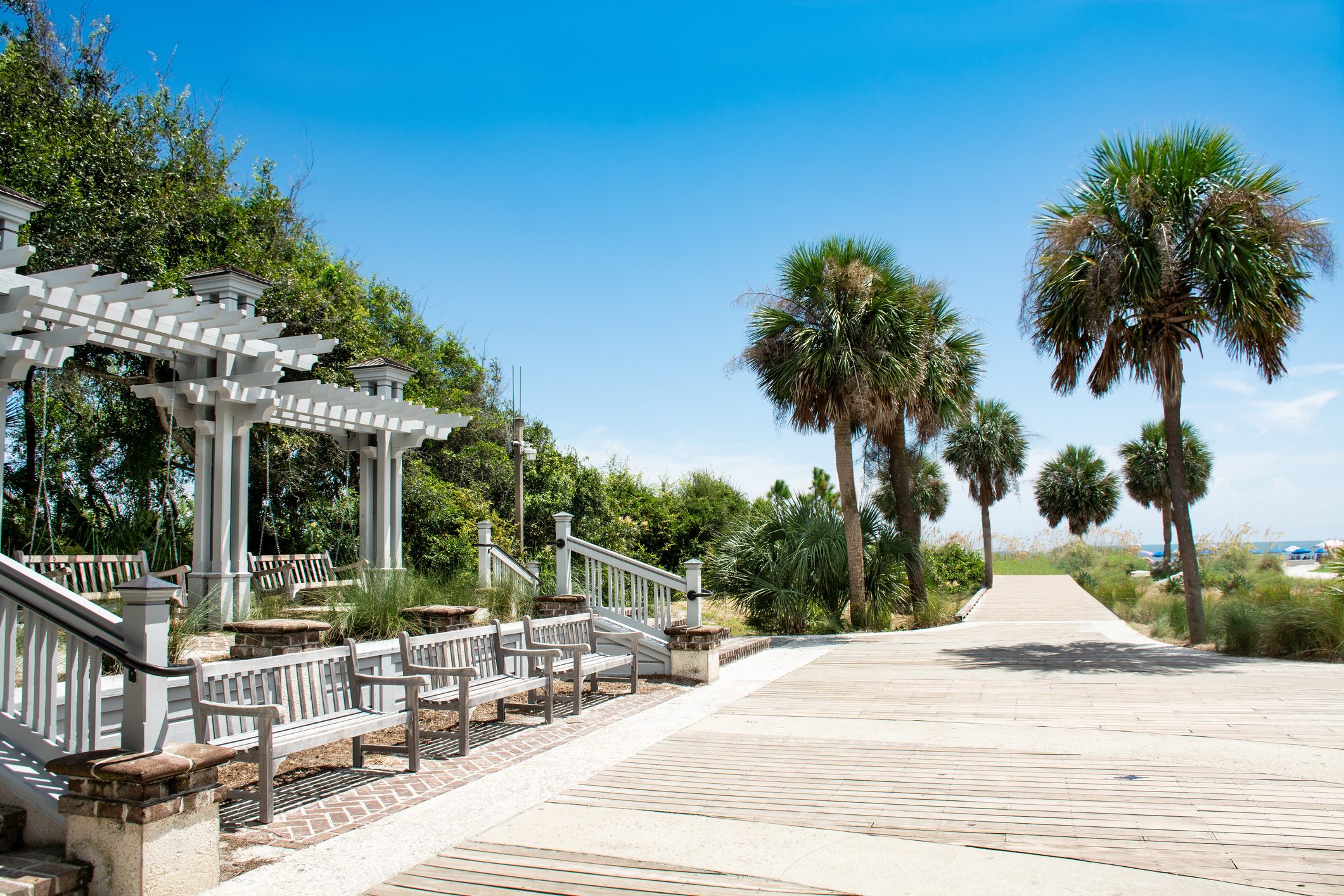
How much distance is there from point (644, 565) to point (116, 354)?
427 inches

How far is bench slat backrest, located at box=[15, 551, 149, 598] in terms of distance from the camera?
30.4 feet

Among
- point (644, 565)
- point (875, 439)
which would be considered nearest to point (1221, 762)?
point (644, 565)

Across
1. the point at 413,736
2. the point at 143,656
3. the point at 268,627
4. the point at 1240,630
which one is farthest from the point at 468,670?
the point at 1240,630

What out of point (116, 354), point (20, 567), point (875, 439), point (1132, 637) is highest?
point (116, 354)

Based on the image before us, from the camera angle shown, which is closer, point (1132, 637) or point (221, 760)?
point (221, 760)

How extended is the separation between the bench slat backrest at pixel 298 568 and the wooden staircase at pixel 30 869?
8492mm

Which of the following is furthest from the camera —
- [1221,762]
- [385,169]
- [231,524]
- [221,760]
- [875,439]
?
[875,439]

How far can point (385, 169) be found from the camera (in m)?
17.1

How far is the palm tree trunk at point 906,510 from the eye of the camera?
17.5 metres

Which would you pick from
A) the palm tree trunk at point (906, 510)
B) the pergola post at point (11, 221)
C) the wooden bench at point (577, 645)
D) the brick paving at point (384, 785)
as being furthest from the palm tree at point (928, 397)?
the pergola post at point (11, 221)

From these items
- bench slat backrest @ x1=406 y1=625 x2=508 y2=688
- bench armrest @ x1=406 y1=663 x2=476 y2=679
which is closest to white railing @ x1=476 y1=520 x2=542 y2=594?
bench slat backrest @ x1=406 y1=625 x2=508 y2=688

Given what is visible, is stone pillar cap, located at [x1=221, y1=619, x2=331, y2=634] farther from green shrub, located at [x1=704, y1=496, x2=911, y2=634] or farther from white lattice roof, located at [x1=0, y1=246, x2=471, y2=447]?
green shrub, located at [x1=704, y1=496, x2=911, y2=634]

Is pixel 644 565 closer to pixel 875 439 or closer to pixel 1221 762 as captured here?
pixel 1221 762

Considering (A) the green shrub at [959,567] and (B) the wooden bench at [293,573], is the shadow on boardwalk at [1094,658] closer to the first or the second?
(B) the wooden bench at [293,573]
